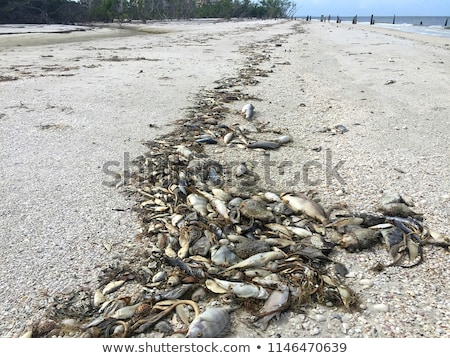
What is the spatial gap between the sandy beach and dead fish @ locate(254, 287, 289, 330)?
0.06m

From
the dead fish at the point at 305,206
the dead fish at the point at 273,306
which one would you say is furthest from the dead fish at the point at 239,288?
the dead fish at the point at 305,206

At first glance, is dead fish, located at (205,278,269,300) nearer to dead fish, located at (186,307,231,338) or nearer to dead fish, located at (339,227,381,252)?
dead fish, located at (186,307,231,338)

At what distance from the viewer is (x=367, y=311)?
2248 mm

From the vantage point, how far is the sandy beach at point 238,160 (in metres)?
2.31

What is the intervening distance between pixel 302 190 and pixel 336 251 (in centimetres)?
110

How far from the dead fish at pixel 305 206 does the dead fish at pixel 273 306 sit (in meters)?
1.02

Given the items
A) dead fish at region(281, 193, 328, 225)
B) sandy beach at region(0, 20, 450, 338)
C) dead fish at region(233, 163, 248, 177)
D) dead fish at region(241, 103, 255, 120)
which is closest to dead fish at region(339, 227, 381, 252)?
sandy beach at region(0, 20, 450, 338)

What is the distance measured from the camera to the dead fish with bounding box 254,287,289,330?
220 cm

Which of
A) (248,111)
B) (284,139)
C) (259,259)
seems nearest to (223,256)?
(259,259)

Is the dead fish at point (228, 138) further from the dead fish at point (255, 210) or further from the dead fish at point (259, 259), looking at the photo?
the dead fish at point (259, 259)

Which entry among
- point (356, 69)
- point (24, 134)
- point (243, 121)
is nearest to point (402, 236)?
point (243, 121)
